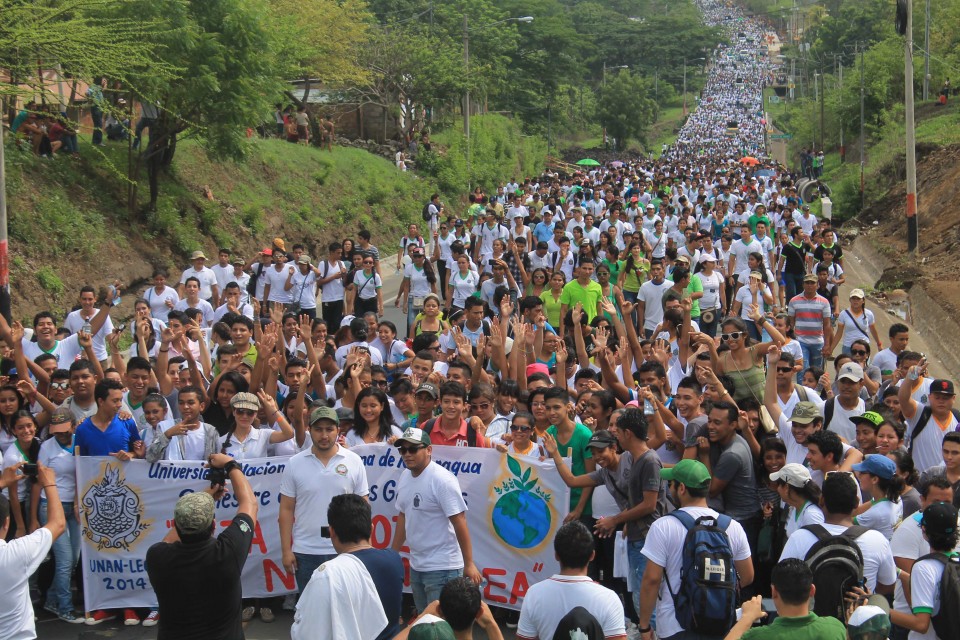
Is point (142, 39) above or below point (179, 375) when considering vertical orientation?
above

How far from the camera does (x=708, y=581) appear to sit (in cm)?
564

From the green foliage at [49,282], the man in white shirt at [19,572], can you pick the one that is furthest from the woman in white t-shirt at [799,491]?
the green foliage at [49,282]

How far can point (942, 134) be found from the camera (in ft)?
113

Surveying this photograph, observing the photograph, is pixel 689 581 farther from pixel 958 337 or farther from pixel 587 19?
pixel 587 19

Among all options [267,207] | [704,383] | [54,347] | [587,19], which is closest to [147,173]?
[267,207]

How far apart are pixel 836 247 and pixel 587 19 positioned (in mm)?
118375

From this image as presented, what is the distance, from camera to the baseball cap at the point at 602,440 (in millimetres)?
7352

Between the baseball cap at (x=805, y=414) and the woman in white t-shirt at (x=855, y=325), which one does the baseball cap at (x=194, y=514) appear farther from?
the woman in white t-shirt at (x=855, y=325)

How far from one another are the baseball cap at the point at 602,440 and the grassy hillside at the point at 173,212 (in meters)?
13.3

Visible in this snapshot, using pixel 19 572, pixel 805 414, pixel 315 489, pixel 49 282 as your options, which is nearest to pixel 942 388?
pixel 805 414

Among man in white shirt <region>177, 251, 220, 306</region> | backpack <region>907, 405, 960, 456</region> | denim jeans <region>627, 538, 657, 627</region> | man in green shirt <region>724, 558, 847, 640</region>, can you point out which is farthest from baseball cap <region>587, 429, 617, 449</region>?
man in white shirt <region>177, 251, 220, 306</region>

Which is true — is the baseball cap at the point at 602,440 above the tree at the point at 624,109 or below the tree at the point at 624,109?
above

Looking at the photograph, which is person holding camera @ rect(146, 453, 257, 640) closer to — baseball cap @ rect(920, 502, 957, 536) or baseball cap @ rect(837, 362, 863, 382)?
baseball cap @ rect(920, 502, 957, 536)

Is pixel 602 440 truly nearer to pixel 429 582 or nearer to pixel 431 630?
A: pixel 429 582
